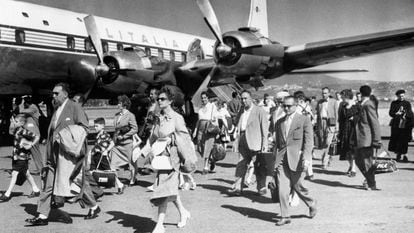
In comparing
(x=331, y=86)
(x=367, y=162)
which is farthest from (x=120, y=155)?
(x=331, y=86)

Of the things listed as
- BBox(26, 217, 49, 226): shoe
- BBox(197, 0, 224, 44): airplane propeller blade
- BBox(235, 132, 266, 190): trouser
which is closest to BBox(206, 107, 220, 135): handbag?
BBox(235, 132, 266, 190): trouser

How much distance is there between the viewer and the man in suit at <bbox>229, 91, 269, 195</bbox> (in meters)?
7.38

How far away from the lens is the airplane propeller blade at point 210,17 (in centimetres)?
1182

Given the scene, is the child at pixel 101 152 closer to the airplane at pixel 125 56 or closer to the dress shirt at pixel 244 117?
the dress shirt at pixel 244 117

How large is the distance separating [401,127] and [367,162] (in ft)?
14.1

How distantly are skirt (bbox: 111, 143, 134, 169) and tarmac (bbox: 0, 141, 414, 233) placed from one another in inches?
19.6

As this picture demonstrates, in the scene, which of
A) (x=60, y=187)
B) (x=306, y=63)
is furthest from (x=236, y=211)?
(x=306, y=63)

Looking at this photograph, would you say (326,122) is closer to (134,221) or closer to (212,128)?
(212,128)

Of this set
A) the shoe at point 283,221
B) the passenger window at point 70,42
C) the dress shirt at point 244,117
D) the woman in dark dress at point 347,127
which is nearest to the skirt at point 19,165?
the dress shirt at point 244,117

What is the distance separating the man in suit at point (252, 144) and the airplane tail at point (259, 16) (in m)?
8.59

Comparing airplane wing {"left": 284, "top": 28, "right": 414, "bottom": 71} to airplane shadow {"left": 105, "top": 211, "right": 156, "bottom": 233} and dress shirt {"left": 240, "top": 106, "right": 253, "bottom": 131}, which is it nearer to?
dress shirt {"left": 240, "top": 106, "right": 253, "bottom": 131}

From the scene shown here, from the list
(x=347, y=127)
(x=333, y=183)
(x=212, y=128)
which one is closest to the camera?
(x=333, y=183)

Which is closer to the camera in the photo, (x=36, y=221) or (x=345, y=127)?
(x=36, y=221)

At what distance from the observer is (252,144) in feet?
24.5
